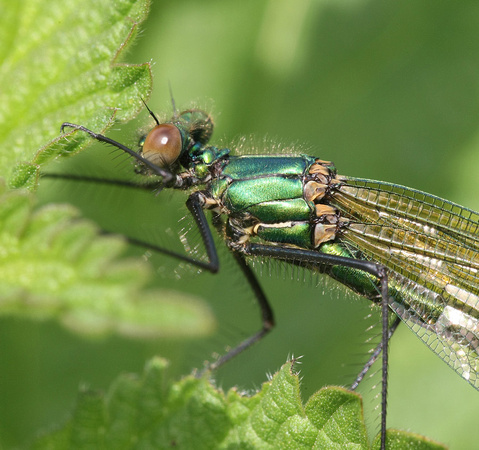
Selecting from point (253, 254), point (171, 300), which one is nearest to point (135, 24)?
point (253, 254)

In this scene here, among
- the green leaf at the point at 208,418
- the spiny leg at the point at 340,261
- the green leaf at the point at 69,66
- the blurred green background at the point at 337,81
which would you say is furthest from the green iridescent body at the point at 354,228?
the green leaf at the point at 208,418

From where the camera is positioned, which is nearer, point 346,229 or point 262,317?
point 346,229

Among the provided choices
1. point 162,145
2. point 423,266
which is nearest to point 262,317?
point 423,266

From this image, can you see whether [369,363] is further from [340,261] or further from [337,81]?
[337,81]

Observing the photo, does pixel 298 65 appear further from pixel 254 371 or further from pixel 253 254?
pixel 254 371

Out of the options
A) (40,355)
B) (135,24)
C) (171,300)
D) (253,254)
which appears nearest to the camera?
(171,300)

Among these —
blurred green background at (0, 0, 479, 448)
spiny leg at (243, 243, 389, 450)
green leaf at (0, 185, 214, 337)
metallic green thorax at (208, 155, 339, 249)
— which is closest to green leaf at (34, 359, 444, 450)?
green leaf at (0, 185, 214, 337)
